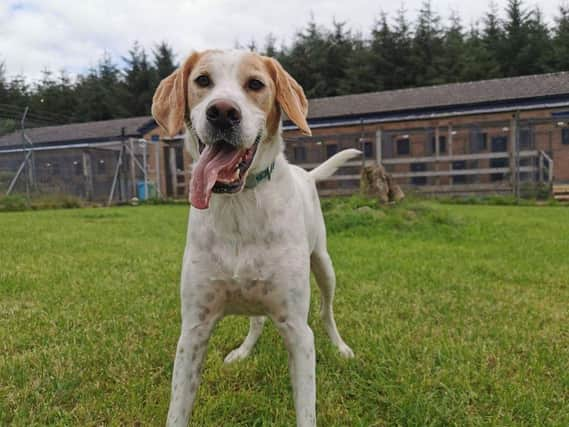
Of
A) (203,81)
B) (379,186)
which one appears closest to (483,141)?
(379,186)

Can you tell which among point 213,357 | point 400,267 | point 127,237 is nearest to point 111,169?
point 127,237

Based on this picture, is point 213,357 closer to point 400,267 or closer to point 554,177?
point 400,267

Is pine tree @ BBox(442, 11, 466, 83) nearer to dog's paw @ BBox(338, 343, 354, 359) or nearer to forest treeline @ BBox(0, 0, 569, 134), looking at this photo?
forest treeline @ BBox(0, 0, 569, 134)

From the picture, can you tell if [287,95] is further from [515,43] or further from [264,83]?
[515,43]

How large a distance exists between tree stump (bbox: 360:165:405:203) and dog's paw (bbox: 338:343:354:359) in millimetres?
6057

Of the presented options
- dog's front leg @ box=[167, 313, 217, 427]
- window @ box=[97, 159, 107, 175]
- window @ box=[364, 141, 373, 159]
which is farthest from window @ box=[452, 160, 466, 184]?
dog's front leg @ box=[167, 313, 217, 427]

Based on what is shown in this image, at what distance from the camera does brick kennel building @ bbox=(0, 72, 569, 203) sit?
549 inches

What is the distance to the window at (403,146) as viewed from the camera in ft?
53.0

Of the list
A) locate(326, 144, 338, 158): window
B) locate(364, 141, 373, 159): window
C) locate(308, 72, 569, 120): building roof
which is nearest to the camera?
locate(326, 144, 338, 158): window

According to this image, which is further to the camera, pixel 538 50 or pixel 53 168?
pixel 538 50

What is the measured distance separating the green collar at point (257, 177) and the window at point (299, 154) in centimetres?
1496

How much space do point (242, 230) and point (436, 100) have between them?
18.3 meters

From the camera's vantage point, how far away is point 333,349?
2.52 metres

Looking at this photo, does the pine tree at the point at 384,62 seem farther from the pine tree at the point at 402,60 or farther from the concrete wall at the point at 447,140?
the concrete wall at the point at 447,140
